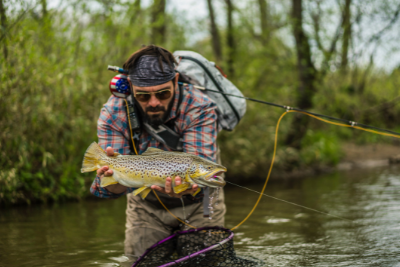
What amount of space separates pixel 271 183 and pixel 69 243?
5.85 metres

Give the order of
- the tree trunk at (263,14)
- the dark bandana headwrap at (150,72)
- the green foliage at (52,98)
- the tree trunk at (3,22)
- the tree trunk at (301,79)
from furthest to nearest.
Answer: the tree trunk at (263,14), the tree trunk at (301,79), the green foliage at (52,98), the tree trunk at (3,22), the dark bandana headwrap at (150,72)

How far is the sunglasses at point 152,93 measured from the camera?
313cm

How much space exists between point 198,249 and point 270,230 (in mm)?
2140

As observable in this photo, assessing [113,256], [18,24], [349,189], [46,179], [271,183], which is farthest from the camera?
[271,183]

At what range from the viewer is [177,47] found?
10.4 meters

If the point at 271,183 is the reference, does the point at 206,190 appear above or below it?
above

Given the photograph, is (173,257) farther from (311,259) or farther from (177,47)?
(177,47)

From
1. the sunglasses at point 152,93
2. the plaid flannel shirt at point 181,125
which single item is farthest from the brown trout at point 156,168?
the sunglasses at point 152,93

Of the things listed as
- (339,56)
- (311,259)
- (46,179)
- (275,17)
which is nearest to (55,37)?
(46,179)

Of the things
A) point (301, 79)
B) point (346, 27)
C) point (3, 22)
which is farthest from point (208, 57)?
point (3, 22)

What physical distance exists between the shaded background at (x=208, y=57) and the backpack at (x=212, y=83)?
3.63 meters

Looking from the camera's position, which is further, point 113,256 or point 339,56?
point 339,56

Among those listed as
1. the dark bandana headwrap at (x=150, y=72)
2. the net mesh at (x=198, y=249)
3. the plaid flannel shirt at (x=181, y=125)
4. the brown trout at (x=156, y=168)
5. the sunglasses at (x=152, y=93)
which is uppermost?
the dark bandana headwrap at (x=150, y=72)

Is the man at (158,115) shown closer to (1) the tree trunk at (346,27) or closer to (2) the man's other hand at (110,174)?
(2) the man's other hand at (110,174)
